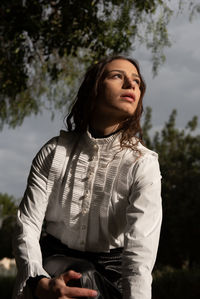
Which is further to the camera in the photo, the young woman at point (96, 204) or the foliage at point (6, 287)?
the foliage at point (6, 287)

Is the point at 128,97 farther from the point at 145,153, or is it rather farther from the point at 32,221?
the point at 32,221

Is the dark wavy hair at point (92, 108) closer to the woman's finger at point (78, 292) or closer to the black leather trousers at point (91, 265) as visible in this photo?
the black leather trousers at point (91, 265)

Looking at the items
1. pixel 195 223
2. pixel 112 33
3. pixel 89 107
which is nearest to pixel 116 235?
pixel 89 107

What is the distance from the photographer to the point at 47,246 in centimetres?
238

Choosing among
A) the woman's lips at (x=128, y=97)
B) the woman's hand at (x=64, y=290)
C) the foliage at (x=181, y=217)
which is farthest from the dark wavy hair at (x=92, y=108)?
the foliage at (x=181, y=217)

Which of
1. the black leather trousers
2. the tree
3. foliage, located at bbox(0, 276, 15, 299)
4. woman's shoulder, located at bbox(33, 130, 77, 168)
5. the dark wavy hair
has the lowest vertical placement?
foliage, located at bbox(0, 276, 15, 299)

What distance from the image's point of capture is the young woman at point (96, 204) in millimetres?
2104

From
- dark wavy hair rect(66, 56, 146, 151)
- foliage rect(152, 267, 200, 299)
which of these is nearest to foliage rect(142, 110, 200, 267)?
foliage rect(152, 267, 200, 299)

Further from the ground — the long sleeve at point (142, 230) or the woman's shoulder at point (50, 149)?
the woman's shoulder at point (50, 149)

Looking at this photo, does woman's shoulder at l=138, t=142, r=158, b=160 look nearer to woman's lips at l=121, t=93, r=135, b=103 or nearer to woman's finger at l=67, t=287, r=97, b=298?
woman's lips at l=121, t=93, r=135, b=103

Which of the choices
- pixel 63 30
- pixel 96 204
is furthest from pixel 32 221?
pixel 63 30

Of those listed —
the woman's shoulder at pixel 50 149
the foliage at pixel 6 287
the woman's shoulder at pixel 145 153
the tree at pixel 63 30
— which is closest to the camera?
the woman's shoulder at pixel 145 153

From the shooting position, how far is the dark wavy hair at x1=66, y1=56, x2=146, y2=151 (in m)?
2.53

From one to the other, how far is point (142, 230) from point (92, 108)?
0.70 metres
